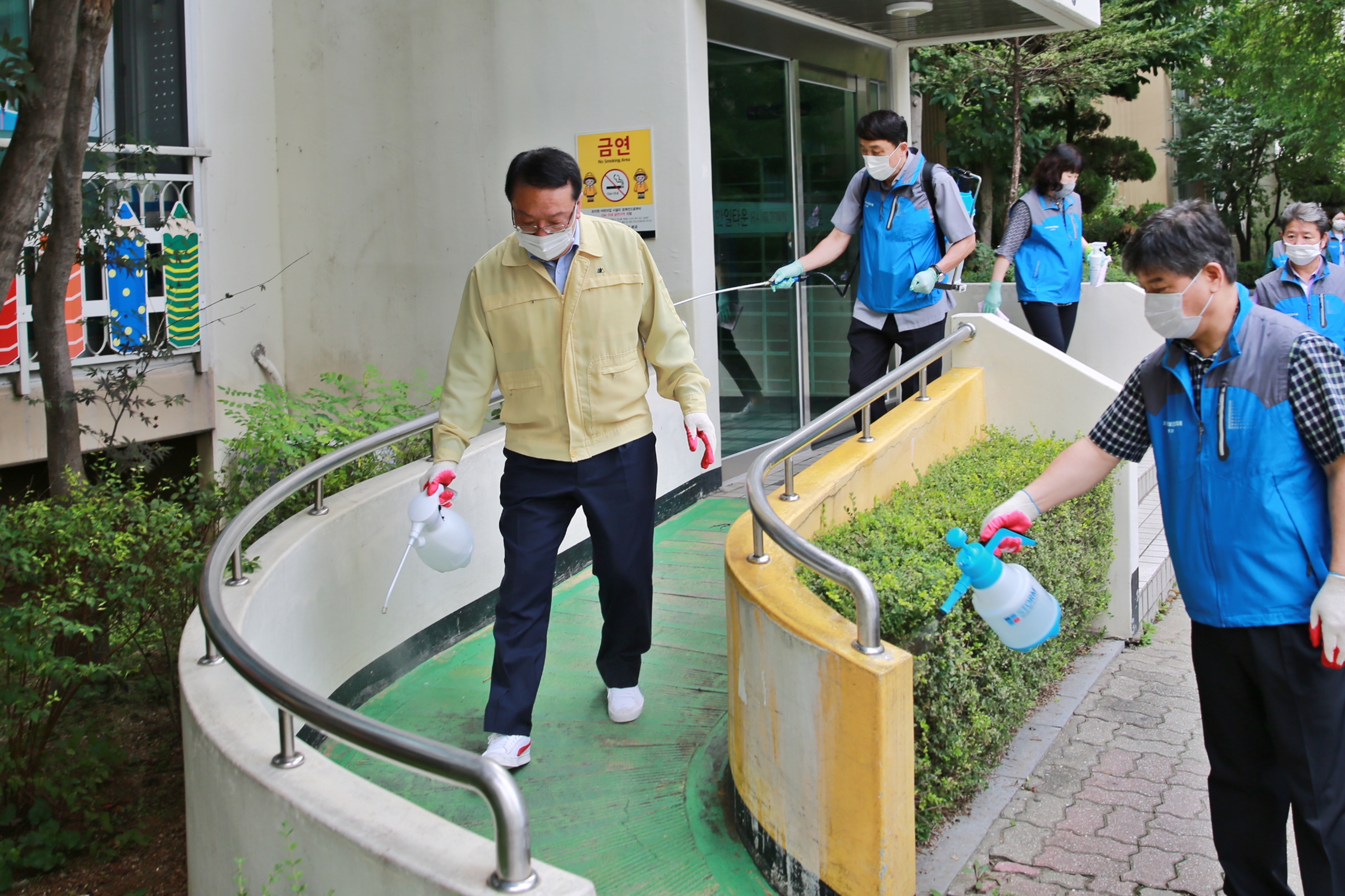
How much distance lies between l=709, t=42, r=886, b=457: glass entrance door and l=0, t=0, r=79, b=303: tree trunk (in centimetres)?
421

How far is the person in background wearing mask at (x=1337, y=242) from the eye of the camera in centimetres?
884

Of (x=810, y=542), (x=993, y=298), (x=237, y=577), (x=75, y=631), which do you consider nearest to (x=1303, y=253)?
(x=993, y=298)

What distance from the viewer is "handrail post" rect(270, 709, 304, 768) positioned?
2678 mm

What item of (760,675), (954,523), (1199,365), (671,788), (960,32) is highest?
(960,32)

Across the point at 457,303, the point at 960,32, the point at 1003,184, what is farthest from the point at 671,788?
the point at 1003,184

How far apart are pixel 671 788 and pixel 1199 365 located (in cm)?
209

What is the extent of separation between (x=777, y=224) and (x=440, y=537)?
15.7 feet

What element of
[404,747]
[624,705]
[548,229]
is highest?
[548,229]

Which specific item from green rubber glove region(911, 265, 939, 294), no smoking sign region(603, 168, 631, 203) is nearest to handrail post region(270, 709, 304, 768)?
green rubber glove region(911, 265, 939, 294)

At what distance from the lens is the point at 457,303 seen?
7.57 meters

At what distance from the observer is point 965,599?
13.4 feet

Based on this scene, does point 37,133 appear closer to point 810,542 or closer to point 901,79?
point 810,542

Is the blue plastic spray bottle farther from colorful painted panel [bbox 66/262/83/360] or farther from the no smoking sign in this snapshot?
colorful painted panel [bbox 66/262/83/360]

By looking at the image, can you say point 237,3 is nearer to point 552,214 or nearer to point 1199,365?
point 552,214
